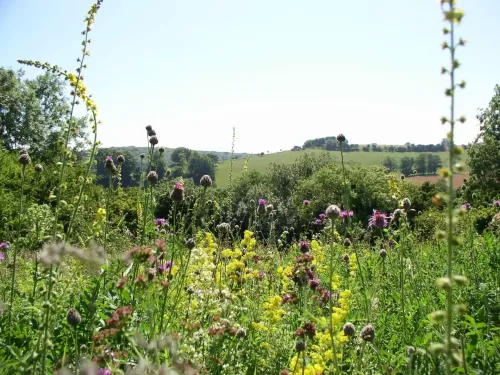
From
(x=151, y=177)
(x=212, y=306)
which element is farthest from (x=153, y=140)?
(x=212, y=306)

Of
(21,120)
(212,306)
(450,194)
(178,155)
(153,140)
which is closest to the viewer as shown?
(450,194)

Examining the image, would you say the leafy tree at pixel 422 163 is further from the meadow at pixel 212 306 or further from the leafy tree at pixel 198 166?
the meadow at pixel 212 306

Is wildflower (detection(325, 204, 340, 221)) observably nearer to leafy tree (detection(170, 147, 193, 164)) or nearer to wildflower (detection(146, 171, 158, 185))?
wildflower (detection(146, 171, 158, 185))

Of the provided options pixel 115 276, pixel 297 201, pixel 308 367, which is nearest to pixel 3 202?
pixel 115 276

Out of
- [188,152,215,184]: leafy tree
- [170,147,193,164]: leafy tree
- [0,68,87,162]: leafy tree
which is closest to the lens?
[170,147,193,164]: leafy tree

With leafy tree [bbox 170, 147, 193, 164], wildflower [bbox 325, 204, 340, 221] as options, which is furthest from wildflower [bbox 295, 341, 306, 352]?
leafy tree [bbox 170, 147, 193, 164]

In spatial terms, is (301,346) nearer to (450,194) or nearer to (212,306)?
(212,306)

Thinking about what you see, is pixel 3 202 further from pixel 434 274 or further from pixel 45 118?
pixel 45 118

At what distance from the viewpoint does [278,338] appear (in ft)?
10.0

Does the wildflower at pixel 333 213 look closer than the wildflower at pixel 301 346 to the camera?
Yes

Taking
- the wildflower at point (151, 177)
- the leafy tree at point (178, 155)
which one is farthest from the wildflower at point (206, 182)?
the leafy tree at point (178, 155)

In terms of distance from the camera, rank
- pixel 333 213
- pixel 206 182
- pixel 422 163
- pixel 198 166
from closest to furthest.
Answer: pixel 333 213 < pixel 206 182 < pixel 198 166 < pixel 422 163

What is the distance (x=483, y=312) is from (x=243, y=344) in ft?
5.73

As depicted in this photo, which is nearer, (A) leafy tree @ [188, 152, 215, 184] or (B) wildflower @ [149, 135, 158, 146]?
(B) wildflower @ [149, 135, 158, 146]
